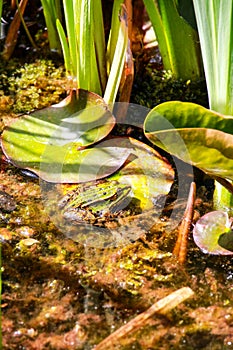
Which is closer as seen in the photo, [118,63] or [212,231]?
[212,231]

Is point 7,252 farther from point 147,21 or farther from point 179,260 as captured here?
point 147,21

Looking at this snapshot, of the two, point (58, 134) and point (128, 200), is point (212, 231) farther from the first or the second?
point (58, 134)

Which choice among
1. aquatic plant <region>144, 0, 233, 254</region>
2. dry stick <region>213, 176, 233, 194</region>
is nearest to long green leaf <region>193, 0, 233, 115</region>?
aquatic plant <region>144, 0, 233, 254</region>

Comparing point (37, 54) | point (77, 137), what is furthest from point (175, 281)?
point (37, 54)

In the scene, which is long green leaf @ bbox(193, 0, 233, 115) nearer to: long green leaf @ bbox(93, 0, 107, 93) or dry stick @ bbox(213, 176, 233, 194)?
dry stick @ bbox(213, 176, 233, 194)

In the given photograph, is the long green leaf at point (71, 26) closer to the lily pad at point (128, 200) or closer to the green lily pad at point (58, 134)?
the green lily pad at point (58, 134)

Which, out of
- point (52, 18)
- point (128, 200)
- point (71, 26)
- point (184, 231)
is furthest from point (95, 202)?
point (52, 18)
